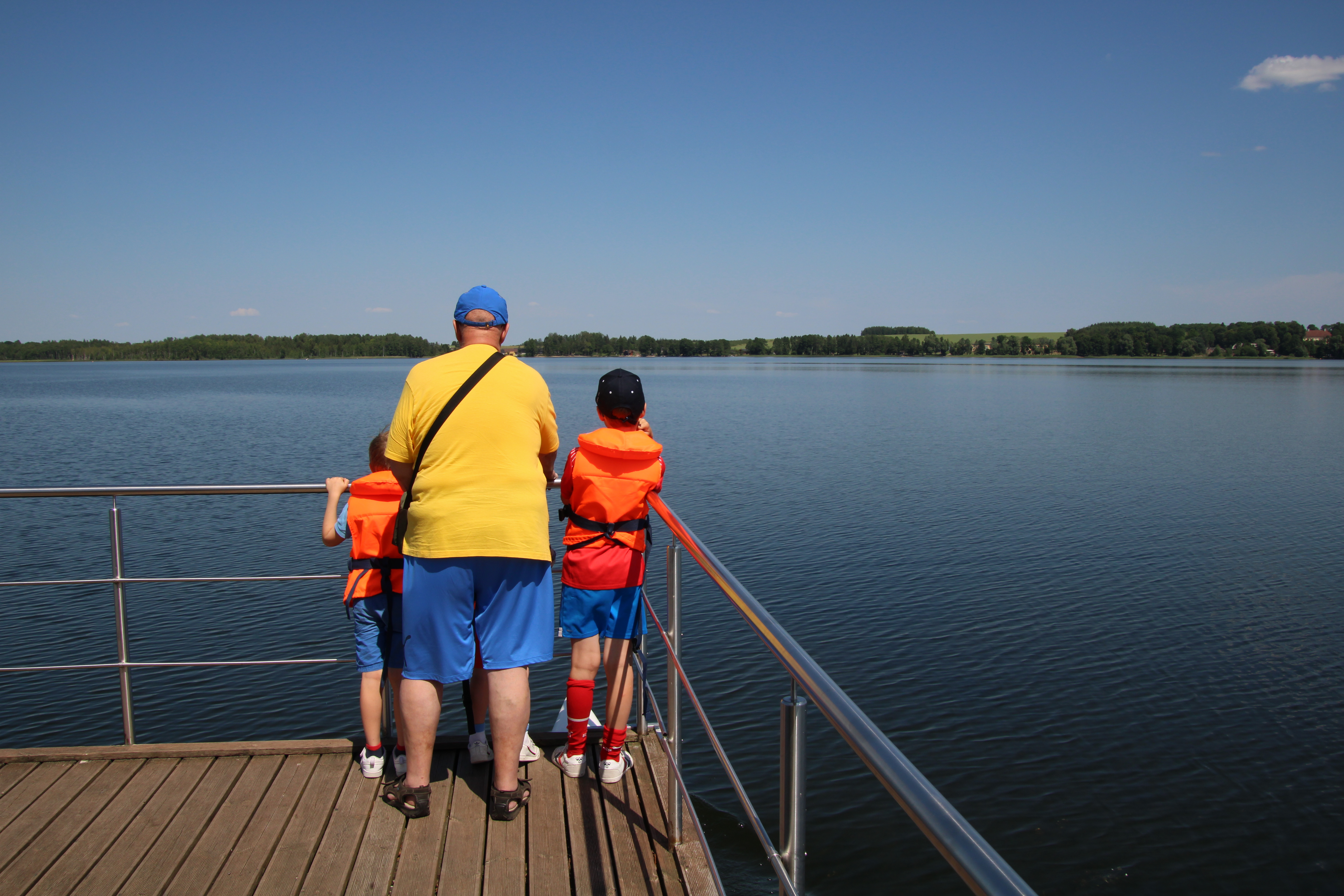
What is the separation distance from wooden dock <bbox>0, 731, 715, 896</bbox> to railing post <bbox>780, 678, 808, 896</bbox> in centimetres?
118

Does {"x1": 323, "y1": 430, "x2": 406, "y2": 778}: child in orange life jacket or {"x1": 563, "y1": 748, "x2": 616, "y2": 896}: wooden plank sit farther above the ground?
{"x1": 323, "y1": 430, "x2": 406, "y2": 778}: child in orange life jacket

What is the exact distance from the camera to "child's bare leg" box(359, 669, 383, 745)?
131 inches

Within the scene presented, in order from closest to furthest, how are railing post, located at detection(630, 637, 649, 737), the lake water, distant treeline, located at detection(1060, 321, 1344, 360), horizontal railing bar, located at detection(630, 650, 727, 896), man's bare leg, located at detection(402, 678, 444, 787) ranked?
horizontal railing bar, located at detection(630, 650, 727, 896) → man's bare leg, located at detection(402, 678, 444, 787) → railing post, located at detection(630, 637, 649, 737) → the lake water → distant treeline, located at detection(1060, 321, 1344, 360)

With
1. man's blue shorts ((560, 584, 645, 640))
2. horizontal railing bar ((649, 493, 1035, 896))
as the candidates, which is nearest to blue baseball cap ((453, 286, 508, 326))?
man's blue shorts ((560, 584, 645, 640))

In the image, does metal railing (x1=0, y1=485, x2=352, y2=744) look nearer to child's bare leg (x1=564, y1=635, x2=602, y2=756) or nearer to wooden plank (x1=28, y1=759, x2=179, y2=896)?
wooden plank (x1=28, y1=759, x2=179, y2=896)

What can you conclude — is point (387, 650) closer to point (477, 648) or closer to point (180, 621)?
point (477, 648)

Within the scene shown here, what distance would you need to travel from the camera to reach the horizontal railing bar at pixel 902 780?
0.95 metres

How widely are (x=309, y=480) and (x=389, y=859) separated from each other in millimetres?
17697

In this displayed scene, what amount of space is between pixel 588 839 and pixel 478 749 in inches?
28.0

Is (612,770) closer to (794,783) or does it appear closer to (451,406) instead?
(451,406)

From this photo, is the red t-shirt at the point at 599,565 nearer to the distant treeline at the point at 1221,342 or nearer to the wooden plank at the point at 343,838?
the wooden plank at the point at 343,838

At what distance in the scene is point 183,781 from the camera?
3.29 m

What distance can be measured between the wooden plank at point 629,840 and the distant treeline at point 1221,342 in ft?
448

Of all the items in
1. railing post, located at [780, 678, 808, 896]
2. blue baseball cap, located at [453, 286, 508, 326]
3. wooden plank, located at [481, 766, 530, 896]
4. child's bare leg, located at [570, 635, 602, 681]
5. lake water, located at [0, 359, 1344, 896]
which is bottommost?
lake water, located at [0, 359, 1344, 896]
